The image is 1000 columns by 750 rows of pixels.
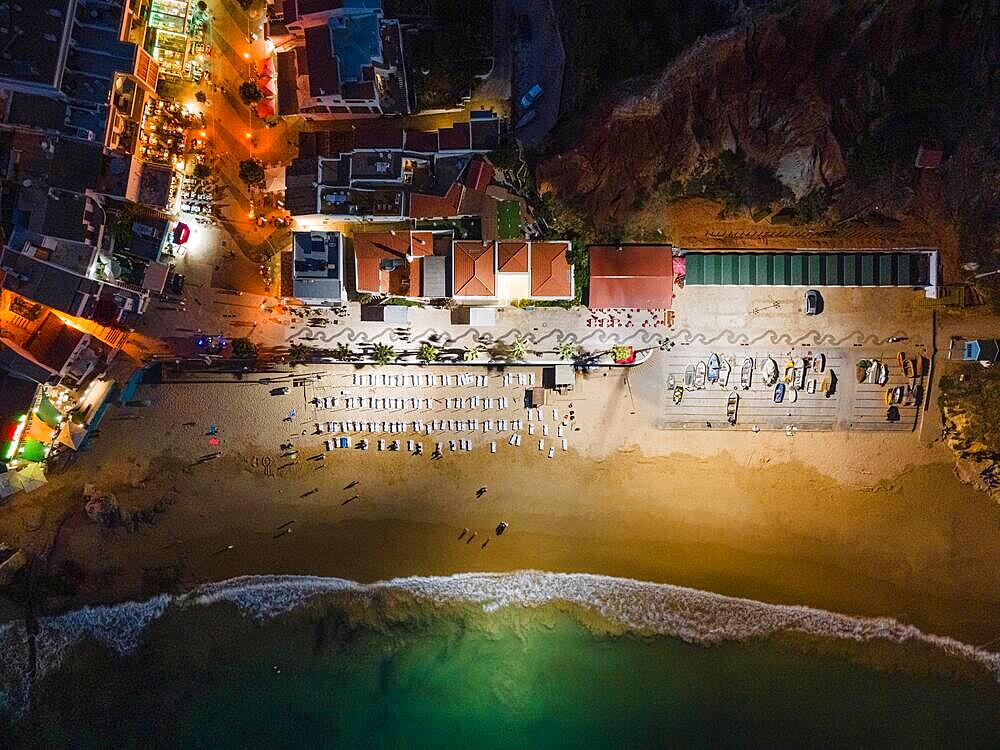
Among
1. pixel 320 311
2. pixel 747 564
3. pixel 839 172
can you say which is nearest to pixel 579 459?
pixel 747 564

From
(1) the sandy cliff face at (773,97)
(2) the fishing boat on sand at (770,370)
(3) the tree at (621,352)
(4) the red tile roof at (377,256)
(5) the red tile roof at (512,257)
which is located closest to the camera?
(1) the sandy cliff face at (773,97)

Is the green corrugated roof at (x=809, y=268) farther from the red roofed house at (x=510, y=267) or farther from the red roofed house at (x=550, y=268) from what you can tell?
the red roofed house at (x=510, y=267)

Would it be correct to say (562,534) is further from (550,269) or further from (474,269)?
(474,269)

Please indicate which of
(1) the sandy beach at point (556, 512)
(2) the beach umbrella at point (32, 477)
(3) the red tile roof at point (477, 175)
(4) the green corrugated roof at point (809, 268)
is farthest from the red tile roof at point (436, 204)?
(2) the beach umbrella at point (32, 477)

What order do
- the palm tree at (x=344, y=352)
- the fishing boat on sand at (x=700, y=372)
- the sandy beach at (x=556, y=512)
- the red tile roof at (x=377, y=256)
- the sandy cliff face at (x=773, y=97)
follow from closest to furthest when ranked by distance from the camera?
the sandy cliff face at (x=773, y=97) → the red tile roof at (x=377, y=256) → the fishing boat on sand at (x=700, y=372) → the palm tree at (x=344, y=352) → the sandy beach at (x=556, y=512)

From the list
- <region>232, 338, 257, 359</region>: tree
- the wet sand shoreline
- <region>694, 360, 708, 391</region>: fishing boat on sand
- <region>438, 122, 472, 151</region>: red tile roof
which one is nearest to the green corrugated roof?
<region>694, 360, 708, 391</region>: fishing boat on sand

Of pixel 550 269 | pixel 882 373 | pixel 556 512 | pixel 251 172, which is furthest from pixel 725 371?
pixel 251 172
